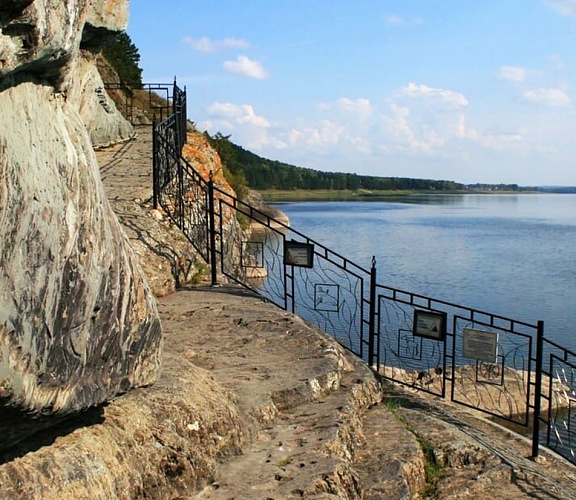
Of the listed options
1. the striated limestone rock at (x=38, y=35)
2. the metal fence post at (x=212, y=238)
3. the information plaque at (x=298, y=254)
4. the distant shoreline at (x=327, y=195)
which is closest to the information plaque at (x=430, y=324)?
the information plaque at (x=298, y=254)

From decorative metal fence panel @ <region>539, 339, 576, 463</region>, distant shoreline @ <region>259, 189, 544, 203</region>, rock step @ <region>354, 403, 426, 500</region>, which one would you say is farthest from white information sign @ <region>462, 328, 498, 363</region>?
distant shoreline @ <region>259, 189, 544, 203</region>

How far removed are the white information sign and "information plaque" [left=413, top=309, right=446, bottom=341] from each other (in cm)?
25

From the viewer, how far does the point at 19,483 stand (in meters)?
3.10

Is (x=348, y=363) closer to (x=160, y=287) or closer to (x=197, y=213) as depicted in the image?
(x=160, y=287)

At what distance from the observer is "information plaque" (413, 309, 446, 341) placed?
22.7ft

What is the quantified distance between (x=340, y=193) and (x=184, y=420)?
133193 millimetres

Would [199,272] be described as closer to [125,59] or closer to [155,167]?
[155,167]

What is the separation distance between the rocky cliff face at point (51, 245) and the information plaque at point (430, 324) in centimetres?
390

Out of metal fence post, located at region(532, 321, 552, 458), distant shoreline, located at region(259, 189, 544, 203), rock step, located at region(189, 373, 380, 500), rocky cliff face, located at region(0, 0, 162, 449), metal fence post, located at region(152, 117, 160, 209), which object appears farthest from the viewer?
distant shoreline, located at region(259, 189, 544, 203)

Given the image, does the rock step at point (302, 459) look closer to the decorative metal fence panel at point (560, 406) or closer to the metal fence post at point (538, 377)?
the metal fence post at point (538, 377)

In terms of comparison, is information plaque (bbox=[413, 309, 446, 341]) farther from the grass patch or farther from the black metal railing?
the grass patch

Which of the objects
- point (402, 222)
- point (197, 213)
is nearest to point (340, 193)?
point (402, 222)

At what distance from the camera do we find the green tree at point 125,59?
26.3m

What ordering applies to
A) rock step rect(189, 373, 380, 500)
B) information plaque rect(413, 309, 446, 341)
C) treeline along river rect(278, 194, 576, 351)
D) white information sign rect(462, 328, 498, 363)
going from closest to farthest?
rock step rect(189, 373, 380, 500) → white information sign rect(462, 328, 498, 363) → information plaque rect(413, 309, 446, 341) → treeline along river rect(278, 194, 576, 351)
